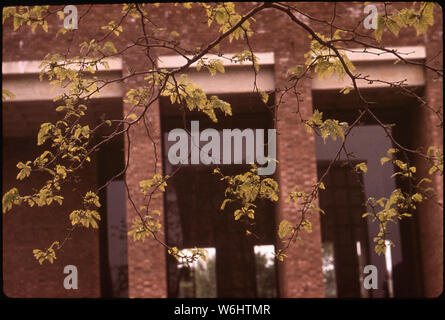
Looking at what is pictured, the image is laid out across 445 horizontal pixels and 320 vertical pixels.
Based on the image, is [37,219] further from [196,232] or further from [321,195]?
[321,195]

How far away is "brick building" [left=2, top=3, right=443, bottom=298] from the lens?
1023 cm

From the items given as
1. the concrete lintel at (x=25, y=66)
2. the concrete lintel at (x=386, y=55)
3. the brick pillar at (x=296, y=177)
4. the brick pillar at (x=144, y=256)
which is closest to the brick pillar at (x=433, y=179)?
the concrete lintel at (x=386, y=55)

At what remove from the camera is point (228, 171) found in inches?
381

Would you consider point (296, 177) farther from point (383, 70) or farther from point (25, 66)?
point (25, 66)

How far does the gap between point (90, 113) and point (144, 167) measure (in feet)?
6.50

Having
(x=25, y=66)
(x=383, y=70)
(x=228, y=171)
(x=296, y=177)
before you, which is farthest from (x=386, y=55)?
(x=25, y=66)

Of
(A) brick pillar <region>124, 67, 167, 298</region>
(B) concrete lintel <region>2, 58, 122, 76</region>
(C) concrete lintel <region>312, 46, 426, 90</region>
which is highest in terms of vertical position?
(B) concrete lintel <region>2, 58, 122, 76</region>

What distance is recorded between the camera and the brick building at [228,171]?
10.2m

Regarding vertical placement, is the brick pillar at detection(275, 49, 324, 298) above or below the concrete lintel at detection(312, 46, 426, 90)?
below

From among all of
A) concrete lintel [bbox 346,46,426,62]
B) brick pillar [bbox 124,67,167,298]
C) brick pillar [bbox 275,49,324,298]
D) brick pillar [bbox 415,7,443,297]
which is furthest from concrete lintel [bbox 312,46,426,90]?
brick pillar [bbox 124,67,167,298]

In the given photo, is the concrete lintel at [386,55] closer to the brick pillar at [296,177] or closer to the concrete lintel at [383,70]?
the concrete lintel at [383,70]

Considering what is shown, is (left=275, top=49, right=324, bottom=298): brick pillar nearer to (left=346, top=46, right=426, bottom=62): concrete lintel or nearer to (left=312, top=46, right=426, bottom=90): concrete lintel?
(left=312, top=46, right=426, bottom=90): concrete lintel

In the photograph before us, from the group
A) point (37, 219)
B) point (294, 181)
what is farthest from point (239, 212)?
point (37, 219)

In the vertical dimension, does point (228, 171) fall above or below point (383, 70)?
below
